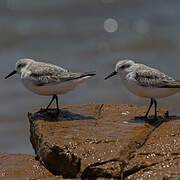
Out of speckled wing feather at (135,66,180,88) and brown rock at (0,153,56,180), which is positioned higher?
speckled wing feather at (135,66,180,88)

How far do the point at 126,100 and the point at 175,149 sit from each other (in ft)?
26.1

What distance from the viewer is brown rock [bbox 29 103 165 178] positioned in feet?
26.2

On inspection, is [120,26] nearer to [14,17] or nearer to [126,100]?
[14,17]

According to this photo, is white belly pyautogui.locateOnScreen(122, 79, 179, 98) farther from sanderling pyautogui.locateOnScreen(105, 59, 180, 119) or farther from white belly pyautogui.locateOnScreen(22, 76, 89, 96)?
white belly pyautogui.locateOnScreen(22, 76, 89, 96)

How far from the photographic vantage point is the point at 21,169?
30.8 ft

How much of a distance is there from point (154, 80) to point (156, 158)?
2413mm

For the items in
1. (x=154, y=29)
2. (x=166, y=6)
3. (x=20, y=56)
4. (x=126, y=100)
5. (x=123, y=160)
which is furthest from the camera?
(x=166, y=6)

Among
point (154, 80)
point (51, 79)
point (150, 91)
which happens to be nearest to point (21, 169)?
point (51, 79)

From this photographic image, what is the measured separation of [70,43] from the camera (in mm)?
20781

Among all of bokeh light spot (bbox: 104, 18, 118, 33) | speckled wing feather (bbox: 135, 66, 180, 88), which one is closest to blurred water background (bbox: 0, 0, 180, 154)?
bokeh light spot (bbox: 104, 18, 118, 33)

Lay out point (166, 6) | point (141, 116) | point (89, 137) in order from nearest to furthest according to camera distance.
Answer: point (89, 137) → point (141, 116) → point (166, 6)

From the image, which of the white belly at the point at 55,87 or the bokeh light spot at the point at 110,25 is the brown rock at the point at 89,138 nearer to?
the white belly at the point at 55,87

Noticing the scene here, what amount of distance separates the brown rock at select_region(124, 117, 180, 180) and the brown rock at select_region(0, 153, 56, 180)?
1.56 m

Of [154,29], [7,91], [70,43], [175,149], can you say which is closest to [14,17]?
[70,43]
